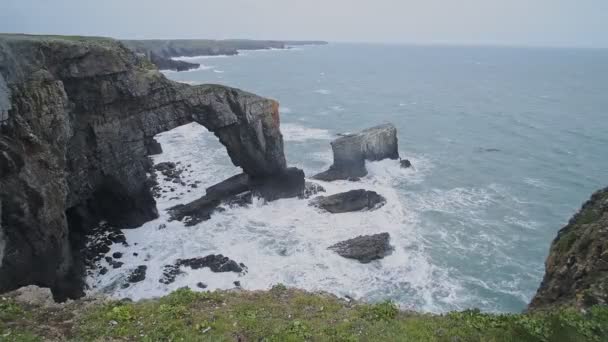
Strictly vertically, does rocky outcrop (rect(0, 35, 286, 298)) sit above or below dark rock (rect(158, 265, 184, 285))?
above

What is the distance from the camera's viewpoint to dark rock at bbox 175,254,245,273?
26500mm

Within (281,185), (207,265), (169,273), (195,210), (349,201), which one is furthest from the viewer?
(281,185)

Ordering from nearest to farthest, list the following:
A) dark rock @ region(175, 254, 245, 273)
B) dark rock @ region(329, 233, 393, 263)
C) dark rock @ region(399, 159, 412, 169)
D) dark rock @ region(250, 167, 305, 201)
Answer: dark rock @ region(175, 254, 245, 273)
dark rock @ region(329, 233, 393, 263)
dark rock @ region(250, 167, 305, 201)
dark rock @ region(399, 159, 412, 169)

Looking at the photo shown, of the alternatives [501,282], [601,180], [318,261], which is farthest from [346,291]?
[601,180]

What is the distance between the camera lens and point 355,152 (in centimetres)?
4406

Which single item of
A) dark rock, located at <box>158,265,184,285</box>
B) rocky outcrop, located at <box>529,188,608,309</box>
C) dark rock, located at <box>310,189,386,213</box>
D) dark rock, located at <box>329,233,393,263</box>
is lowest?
dark rock, located at <box>158,265,184,285</box>

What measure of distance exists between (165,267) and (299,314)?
16.9 m

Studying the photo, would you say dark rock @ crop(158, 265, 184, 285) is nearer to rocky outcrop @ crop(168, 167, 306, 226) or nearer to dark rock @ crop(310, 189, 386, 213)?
rocky outcrop @ crop(168, 167, 306, 226)

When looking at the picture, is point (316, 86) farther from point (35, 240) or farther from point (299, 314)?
point (299, 314)

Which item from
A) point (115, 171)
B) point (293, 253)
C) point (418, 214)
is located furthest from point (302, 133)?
point (293, 253)

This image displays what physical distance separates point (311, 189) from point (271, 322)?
26.6m

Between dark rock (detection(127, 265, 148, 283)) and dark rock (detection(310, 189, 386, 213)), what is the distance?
49.7 feet

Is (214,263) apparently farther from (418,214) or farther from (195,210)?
(418,214)

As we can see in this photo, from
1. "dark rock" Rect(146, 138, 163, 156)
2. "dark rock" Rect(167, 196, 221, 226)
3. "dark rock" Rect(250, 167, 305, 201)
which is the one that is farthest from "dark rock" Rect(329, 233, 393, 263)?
"dark rock" Rect(146, 138, 163, 156)
